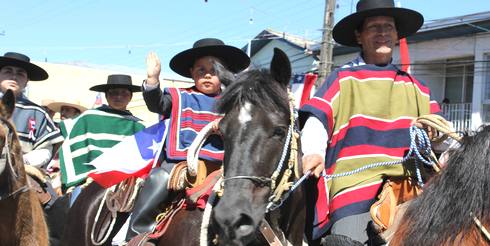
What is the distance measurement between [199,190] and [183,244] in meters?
0.42

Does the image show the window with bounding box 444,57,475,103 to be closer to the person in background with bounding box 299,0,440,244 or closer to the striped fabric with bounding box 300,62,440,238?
the person in background with bounding box 299,0,440,244

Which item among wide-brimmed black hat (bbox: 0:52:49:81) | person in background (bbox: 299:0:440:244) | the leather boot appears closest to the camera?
person in background (bbox: 299:0:440:244)

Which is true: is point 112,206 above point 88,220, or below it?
above

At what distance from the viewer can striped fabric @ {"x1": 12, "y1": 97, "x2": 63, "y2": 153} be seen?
5965 mm

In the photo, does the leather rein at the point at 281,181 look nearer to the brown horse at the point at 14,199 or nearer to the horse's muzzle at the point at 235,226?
the horse's muzzle at the point at 235,226

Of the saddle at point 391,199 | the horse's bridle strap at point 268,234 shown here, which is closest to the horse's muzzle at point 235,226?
the horse's bridle strap at point 268,234

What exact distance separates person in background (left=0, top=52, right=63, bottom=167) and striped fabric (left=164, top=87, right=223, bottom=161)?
5.60 feet

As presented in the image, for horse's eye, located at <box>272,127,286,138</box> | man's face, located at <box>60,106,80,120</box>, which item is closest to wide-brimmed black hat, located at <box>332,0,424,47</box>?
horse's eye, located at <box>272,127,286,138</box>

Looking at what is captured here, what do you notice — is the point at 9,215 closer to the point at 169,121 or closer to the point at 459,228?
the point at 169,121

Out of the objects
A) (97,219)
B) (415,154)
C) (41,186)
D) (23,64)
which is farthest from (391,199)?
(23,64)

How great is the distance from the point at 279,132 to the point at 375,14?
124cm

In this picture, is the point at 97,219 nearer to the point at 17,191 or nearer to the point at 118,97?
the point at 17,191

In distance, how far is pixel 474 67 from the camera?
14.3 m

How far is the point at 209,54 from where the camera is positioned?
17.0 feet
